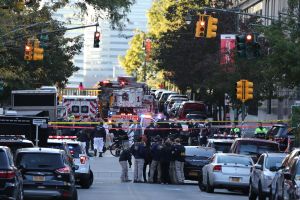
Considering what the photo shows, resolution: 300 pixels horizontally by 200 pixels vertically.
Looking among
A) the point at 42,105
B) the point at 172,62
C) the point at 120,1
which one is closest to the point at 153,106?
the point at 172,62

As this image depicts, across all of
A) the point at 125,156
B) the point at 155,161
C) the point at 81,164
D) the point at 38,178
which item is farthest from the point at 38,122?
the point at 38,178

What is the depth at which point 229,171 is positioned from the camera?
3641 centimetres

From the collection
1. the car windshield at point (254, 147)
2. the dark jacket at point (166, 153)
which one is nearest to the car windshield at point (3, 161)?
the car windshield at point (254, 147)

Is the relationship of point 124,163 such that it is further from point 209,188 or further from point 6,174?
point 6,174

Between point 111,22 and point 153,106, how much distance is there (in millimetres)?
51341

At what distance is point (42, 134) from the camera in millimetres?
39750

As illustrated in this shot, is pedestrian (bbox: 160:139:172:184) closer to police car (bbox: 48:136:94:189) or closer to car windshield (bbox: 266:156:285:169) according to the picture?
police car (bbox: 48:136:94:189)

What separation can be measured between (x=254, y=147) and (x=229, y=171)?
4629mm

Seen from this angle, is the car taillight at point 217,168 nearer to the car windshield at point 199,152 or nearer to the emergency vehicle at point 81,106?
the car windshield at point 199,152

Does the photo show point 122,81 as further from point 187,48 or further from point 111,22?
point 111,22

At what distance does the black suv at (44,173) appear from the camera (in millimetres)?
28391

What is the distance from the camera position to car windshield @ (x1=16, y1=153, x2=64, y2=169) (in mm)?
28359

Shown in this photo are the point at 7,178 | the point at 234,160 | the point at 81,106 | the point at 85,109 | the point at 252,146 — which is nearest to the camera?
the point at 7,178

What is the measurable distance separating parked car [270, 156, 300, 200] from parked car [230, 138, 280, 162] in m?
13.6
